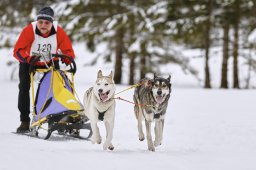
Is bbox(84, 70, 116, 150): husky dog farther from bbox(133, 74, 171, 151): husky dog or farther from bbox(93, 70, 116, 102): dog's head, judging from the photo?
bbox(133, 74, 171, 151): husky dog

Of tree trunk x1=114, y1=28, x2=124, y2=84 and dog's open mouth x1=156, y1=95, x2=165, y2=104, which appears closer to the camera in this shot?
dog's open mouth x1=156, y1=95, x2=165, y2=104

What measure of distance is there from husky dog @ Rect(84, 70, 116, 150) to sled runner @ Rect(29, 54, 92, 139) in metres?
0.56

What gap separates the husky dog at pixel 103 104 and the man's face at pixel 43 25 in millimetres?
1416

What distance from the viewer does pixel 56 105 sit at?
7102 millimetres

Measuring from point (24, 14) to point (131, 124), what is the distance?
51.9ft

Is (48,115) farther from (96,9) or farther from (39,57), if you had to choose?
(96,9)

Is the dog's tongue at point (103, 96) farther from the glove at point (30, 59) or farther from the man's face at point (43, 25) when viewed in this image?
the man's face at point (43, 25)

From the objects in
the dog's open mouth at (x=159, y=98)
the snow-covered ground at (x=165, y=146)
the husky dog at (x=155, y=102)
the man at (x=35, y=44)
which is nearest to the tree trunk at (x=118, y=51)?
the snow-covered ground at (x=165, y=146)

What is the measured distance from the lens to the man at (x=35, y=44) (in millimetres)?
7410

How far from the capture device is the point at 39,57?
23.8ft

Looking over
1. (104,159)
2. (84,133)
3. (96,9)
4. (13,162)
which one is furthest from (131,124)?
(96,9)

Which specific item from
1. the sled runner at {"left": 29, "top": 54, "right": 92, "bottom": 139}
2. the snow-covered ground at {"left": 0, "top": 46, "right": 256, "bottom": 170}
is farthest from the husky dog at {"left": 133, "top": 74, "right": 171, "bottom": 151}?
the sled runner at {"left": 29, "top": 54, "right": 92, "bottom": 139}

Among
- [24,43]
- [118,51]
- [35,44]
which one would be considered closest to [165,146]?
[35,44]

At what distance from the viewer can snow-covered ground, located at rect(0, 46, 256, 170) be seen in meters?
5.33
